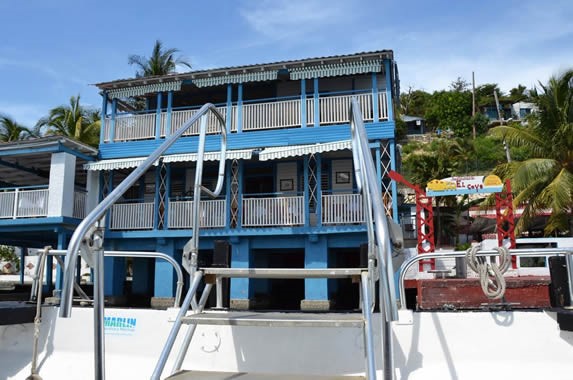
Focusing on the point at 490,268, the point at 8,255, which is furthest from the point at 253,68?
the point at 8,255

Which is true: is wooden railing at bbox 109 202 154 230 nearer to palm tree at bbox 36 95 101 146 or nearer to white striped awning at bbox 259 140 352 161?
white striped awning at bbox 259 140 352 161

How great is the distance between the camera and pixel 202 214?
603 inches

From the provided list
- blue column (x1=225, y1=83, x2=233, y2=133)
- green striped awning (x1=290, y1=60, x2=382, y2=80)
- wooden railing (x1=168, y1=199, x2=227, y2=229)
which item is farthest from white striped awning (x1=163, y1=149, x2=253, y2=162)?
green striped awning (x1=290, y1=60, x2=382, y2=80)

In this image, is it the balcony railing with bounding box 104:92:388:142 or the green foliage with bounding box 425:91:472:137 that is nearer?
the balcony railing with bounding box 104:92:388:142

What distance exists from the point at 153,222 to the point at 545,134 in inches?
579

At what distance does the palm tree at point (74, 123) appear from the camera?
26.5 metres

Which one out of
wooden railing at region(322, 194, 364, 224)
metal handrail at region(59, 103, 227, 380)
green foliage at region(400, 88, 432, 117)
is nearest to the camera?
metal handrail at region(59, 103, 227, 380)

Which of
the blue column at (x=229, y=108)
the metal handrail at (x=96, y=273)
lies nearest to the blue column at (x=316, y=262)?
the blue column at (x=229, y=108)

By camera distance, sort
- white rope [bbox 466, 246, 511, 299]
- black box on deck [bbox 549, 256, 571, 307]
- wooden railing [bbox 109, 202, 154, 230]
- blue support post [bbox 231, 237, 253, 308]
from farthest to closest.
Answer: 1. wooden railing [bbox 109, 202, 154, 230]
2. blue support post [bbox 231, 237, 253, 308]
3. black box on deck [bbox 549, 256, 571, 307]
4. white rope [bbox 466, 246, 511, 299]

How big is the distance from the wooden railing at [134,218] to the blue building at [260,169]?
3 centimetres

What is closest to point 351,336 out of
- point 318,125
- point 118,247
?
point 318,125

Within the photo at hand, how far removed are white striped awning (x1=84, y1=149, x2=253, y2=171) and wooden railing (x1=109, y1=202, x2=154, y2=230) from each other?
1385 mm

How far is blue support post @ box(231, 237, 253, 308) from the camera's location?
14828 mm

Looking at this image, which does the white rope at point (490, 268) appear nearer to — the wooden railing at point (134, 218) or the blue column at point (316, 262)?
the blue column at point (316, 262)
